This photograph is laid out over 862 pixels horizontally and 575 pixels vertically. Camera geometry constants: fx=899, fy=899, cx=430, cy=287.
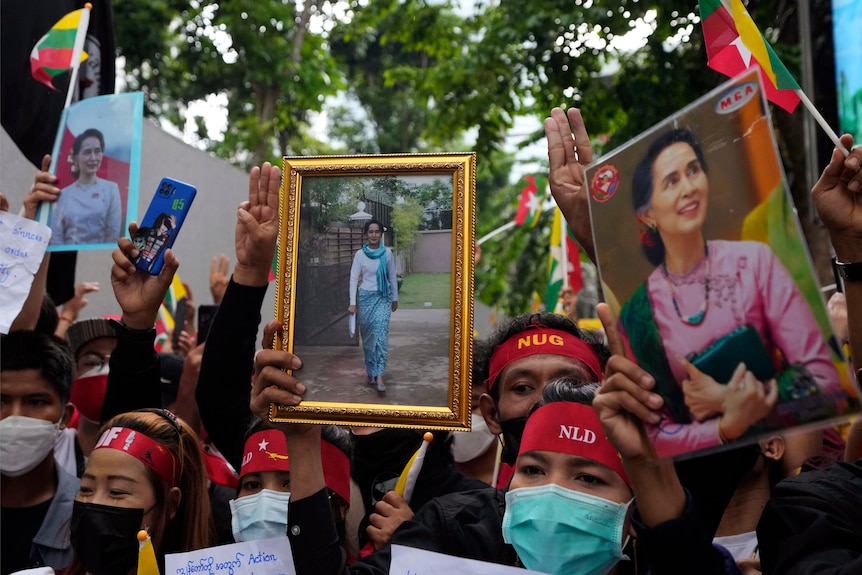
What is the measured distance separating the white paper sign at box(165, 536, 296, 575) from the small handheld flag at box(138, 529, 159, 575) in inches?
7.5

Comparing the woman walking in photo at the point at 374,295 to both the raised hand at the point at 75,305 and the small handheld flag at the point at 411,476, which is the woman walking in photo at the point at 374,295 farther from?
the raised hand at the point at 75,305

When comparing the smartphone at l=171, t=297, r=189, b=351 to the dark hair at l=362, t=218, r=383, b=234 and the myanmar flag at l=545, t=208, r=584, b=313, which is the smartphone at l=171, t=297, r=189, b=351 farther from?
the dark hair at l=362, t=218, r=383, b=234

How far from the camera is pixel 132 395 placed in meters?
3.10

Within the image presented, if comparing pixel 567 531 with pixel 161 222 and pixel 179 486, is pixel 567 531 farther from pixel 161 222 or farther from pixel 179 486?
pixel 161 222

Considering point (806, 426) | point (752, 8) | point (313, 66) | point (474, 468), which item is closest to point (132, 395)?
point (474, 468)

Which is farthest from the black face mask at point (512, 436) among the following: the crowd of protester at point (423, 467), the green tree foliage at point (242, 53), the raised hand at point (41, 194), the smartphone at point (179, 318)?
the green tree foliage at point (242, 53)

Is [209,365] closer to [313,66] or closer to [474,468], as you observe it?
[474,468]

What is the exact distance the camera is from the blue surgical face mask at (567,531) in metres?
2.10

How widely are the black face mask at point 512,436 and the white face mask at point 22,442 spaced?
1715 millimetres

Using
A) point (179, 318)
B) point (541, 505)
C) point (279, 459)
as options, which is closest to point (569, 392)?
point (541, 505)

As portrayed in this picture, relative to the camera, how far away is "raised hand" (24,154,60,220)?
325 centimetres

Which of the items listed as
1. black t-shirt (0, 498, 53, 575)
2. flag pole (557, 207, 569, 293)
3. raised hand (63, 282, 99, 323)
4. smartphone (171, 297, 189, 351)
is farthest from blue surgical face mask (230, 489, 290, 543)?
flag pole (557, 207, 569, 293)

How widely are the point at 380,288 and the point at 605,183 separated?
0.67 m

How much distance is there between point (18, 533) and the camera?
3291mm
